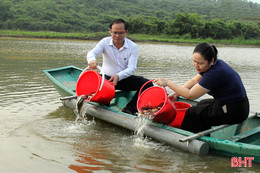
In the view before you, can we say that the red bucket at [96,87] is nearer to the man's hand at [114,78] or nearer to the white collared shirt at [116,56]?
the man's hand at [114,78]

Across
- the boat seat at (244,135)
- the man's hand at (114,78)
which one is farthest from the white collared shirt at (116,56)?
the boat seat at (244,135)

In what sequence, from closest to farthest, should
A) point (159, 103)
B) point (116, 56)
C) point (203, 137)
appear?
point (203, 137) → point (159, 103) → point (116, 56)

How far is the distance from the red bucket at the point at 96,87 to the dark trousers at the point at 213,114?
1.32m

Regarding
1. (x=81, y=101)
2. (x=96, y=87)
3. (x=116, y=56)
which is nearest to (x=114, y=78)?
(x=96, y=87)

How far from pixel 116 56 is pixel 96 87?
64 cm

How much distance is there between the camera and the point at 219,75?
365cm

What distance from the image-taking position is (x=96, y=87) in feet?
17.1

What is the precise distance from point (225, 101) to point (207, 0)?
487 feet

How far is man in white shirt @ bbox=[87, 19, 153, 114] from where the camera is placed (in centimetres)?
516

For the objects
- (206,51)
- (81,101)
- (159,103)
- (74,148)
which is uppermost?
(206,51)

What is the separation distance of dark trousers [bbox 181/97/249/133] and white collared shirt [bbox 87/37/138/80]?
148 cm

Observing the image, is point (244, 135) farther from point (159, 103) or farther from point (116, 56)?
point (116, 56)

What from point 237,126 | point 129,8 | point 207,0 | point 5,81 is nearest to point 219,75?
point 237,126

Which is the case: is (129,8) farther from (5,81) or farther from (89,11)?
(5,81)
